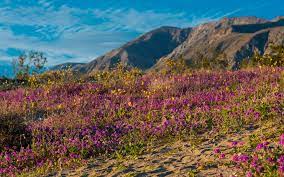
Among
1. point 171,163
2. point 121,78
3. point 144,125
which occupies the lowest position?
point 171,163

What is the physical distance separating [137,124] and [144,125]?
0.52 metres

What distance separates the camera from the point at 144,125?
12.9m

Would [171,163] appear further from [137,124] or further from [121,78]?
[121,78]

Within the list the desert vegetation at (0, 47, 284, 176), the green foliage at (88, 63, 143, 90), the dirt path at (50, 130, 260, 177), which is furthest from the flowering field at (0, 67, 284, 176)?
the green foliage at (88, 63, 143, 90)

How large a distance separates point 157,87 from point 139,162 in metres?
9.71

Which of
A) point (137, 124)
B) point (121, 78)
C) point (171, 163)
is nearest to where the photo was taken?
point (171, 163)

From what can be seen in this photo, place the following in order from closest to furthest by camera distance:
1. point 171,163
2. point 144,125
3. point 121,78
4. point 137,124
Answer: point 171,163
point 144,125
point 137,124
point 121,78

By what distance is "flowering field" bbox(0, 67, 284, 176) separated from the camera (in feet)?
34.4

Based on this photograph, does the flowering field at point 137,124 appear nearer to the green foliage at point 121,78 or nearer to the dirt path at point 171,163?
the dirt path at point 171,163

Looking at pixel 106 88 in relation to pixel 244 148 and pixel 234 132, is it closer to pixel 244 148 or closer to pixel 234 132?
pixel 234 132

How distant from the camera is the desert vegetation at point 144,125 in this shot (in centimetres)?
938

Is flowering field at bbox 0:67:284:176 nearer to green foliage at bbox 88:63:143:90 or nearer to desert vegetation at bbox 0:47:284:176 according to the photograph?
desert vegetation at bbox 0:47:284:176

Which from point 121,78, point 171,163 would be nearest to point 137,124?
point 171,163

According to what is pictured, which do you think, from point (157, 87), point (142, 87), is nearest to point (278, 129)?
point (157, 87)
